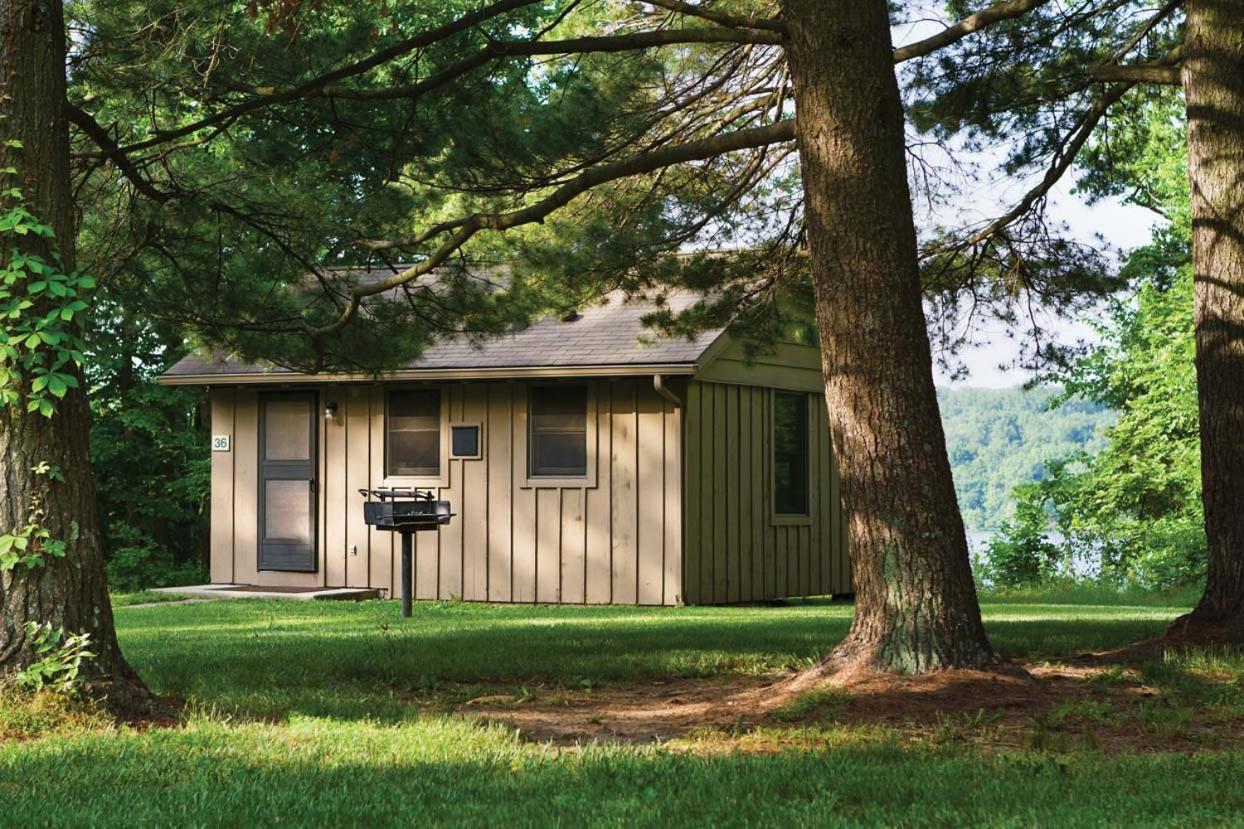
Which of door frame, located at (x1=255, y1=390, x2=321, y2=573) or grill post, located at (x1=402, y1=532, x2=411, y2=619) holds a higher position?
door frame, located at (x1=255, y1=390, x2=321, y2=573)

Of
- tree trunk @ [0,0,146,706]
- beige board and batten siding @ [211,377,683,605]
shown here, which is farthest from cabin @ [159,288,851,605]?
tree trunk @ [0,0,146,706]

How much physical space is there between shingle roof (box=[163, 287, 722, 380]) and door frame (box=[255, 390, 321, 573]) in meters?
0.67

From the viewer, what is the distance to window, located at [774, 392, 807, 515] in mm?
Result: 17922

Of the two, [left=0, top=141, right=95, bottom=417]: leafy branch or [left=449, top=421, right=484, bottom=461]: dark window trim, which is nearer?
[left=0, top=141, right=95, bottom=417]: leafy branch

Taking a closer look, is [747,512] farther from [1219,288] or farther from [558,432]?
[1219,288]

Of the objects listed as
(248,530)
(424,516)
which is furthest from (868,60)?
(248,530)

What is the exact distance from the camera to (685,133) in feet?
36.3

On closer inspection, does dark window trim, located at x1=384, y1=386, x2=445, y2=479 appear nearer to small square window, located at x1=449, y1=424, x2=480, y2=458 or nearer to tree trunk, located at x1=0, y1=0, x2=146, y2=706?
small square window, located at x1=449, y1=424, x2=480, y2=458

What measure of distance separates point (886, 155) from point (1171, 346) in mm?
19134

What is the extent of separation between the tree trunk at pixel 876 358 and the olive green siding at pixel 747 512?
28.0ft

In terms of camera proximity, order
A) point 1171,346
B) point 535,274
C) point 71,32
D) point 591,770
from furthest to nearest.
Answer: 1. point 1171,346
2. point 535,274
3. point 71,32
4. point 591,770

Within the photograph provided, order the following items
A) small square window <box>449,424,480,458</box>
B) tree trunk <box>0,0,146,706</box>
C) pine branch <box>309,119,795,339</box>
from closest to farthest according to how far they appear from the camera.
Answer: tree trunk <box>0,0,146,706</box> → pine branch <box>309,119,795,339</box> → small square window <box>449,424,480,458</box>

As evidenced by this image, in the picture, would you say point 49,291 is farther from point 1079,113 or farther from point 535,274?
point 1079,113

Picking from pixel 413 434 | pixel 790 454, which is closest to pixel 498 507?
pixel 413 434
